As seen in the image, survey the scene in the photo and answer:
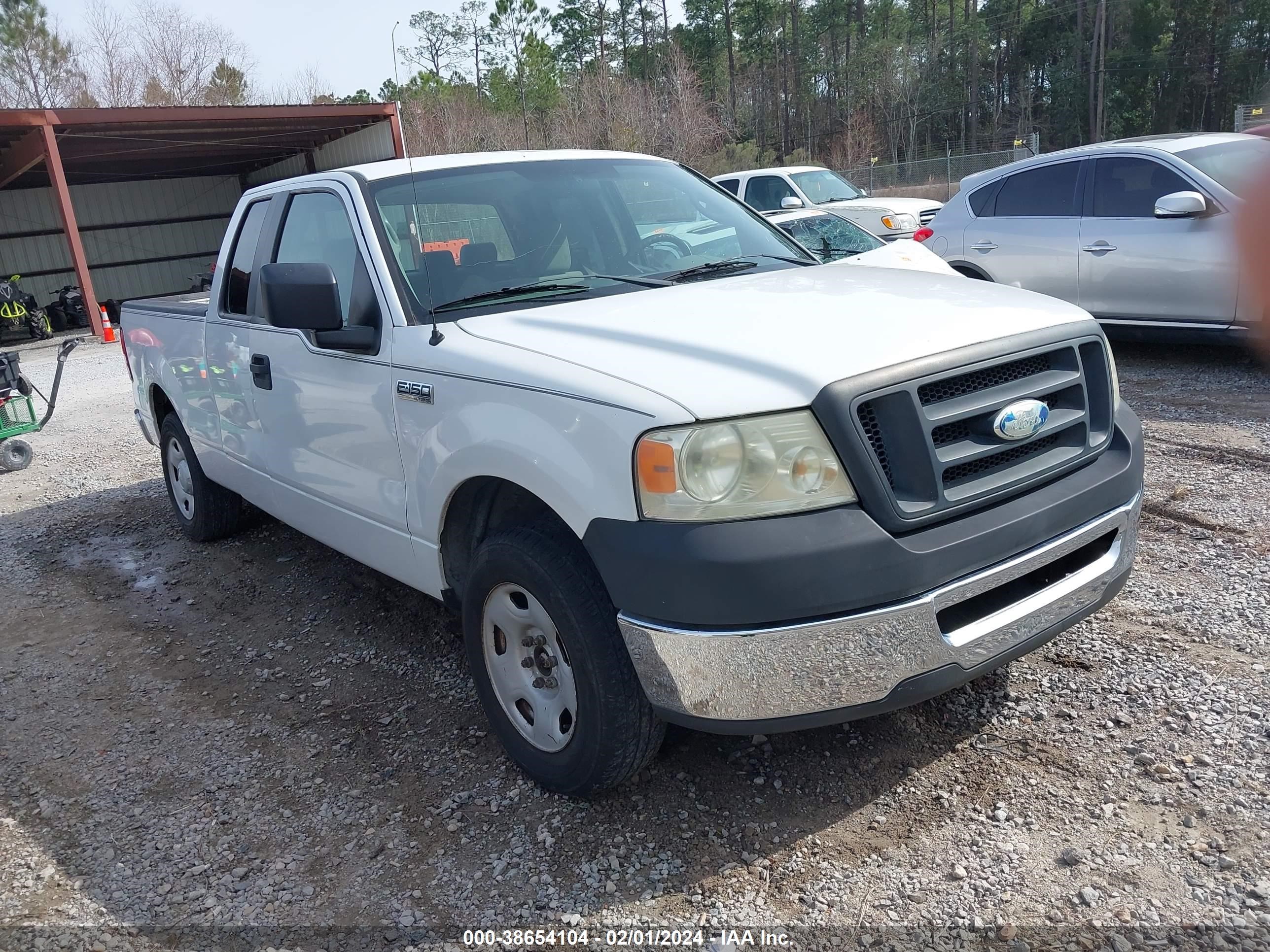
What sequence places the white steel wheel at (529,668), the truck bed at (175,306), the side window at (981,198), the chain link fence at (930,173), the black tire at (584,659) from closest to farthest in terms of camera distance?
1. the black tire at (584,659)
2. the white steel wheel at (529,668)
3. the truck bed at (175,306)
4. the side window at (981,198)
5. the chain link fence at (930,173)

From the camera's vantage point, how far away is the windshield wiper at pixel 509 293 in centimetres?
344

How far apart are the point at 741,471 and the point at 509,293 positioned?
1.40 metres

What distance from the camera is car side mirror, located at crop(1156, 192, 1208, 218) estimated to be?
23.4 feet

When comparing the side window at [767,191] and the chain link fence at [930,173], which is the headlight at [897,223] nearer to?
the side window at [767,191]

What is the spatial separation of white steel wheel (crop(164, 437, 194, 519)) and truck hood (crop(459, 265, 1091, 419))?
3.41 meters

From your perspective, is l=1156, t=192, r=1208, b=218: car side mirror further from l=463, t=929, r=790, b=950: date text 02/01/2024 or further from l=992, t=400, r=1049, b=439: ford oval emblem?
l=463, t=929, r=790, b=950: date text 02/01/2024

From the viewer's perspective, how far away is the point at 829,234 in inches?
409

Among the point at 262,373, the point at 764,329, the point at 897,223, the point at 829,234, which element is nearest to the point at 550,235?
the point at 764,329

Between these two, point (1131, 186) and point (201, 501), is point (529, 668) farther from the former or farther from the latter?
point (1131, 186)

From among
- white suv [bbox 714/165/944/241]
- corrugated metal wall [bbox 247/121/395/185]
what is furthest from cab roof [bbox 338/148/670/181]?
corrugated metal wall [bbox 247/121/395/185]

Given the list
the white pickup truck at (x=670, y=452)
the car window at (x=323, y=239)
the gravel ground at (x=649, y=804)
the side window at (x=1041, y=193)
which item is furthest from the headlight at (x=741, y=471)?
the side window at (x=1041, y=193)

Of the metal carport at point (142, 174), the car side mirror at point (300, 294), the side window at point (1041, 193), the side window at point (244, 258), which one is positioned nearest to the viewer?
the car side mirror at point (300, 294)

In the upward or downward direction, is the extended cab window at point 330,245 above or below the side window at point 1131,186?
above

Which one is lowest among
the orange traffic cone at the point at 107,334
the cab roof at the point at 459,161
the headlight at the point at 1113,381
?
the orange traffic cone at the point at 107,334
